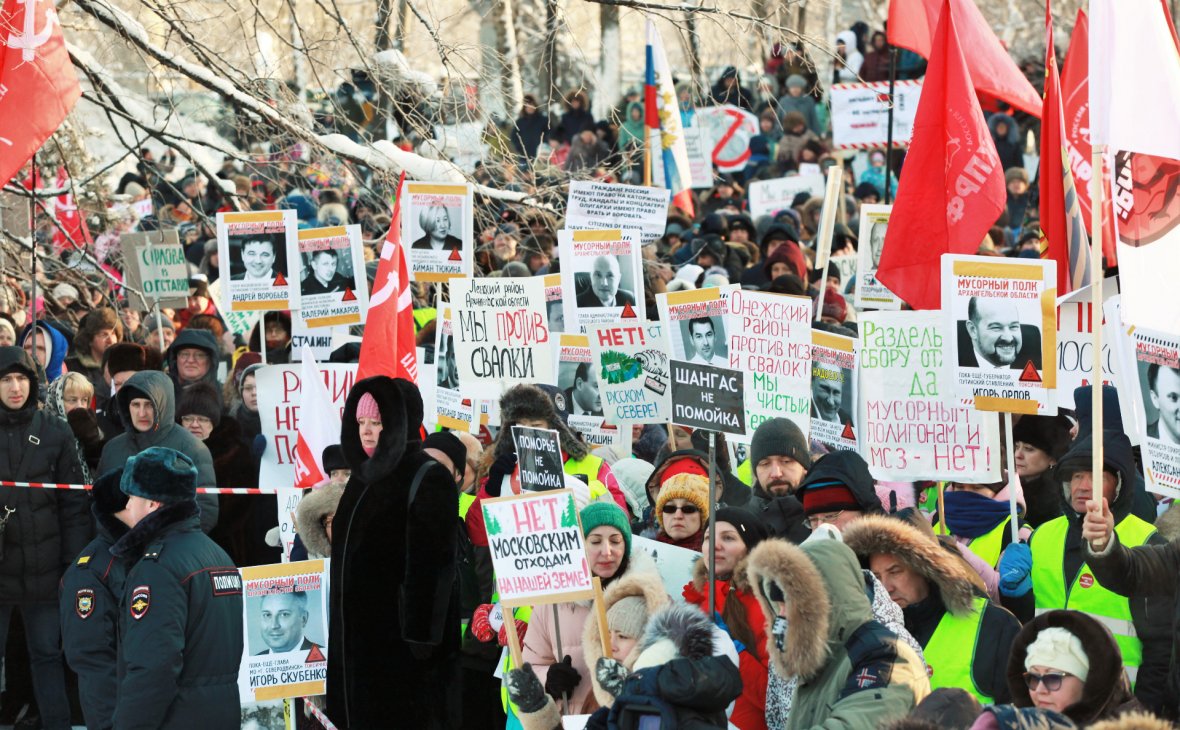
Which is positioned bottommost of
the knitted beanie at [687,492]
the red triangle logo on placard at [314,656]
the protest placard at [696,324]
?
the red triangle logo on placard at [314,656]

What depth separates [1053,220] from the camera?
9.12m

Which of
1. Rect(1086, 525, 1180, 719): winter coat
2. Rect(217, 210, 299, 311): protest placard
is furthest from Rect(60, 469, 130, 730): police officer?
Rect(217, 210, 299, 311): protest placard

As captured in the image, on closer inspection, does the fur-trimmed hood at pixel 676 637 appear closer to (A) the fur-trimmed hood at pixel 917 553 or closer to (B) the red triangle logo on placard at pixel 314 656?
(A) the fur-trimmed hood at pixel 917 553

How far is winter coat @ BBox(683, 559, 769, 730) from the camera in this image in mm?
5914

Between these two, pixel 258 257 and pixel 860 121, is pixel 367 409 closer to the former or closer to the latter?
pixel 258 257

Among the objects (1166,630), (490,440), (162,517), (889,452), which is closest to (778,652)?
(1166,630)

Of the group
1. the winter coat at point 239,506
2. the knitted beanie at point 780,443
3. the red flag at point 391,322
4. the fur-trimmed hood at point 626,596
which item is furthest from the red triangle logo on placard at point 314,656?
the winter coat at point 239,506

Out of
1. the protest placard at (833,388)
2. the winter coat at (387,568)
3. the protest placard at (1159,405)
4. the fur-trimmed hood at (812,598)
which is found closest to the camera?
the fur-trimmed hood at (812,598)

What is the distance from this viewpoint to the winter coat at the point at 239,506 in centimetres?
930

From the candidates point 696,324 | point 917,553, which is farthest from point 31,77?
point 917,553

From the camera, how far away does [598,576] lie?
20.6 feet

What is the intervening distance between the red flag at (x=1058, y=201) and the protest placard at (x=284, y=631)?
4081 millimetres

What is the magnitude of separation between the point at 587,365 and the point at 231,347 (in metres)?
3.80

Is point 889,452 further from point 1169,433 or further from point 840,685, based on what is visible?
point 840,685
